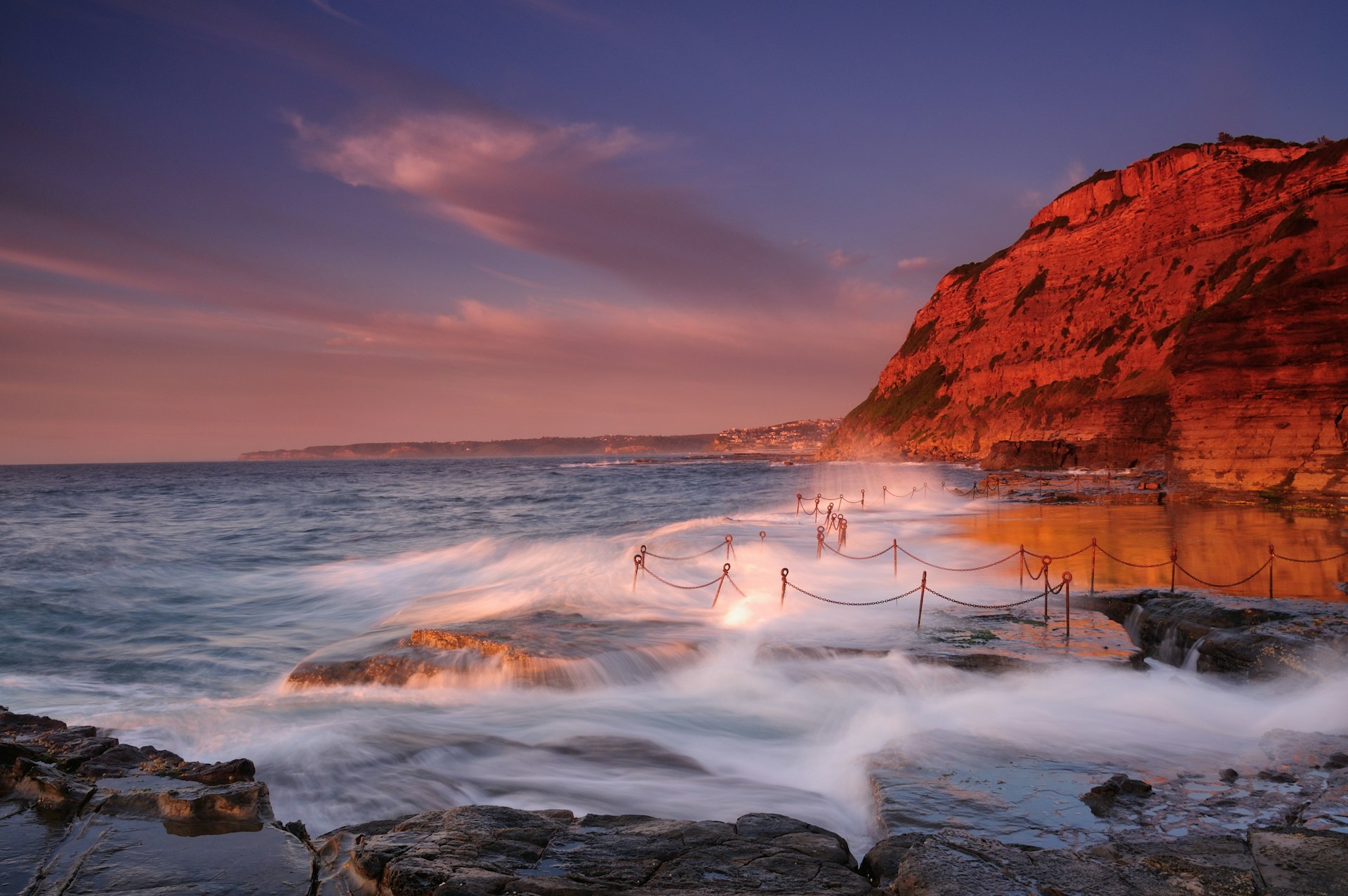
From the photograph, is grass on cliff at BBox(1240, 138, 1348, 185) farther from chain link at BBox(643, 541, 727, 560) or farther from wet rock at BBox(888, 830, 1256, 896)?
wet rock at BBox(888, 830, 1256, 896)

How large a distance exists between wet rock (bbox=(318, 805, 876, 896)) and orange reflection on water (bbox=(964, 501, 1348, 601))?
10947 mm

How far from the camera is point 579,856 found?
4309mm

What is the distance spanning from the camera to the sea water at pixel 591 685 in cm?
714

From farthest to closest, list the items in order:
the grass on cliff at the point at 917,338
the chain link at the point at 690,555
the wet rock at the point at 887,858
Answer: the grass on cliff at the point at 917,338 → the chain link at the point at 690,555 → the wet rock at the point at 887,858

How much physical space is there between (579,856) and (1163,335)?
6621 cm

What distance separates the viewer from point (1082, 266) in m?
72.6

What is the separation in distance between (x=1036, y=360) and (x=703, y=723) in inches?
2906

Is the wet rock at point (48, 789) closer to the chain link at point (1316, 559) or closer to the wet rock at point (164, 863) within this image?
the wet rock at point (164, 863)

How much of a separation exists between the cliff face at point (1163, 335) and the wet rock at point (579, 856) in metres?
24.5

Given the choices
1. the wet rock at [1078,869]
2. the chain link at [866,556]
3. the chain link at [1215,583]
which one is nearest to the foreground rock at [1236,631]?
the chain link at [1215,583]

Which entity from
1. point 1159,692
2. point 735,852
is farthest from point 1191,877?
point 1159,692

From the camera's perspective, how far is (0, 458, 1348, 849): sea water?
7137 mm

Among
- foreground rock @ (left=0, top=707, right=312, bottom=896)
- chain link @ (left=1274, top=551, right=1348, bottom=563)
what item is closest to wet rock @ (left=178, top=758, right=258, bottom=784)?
foreground rock @ (left=0, top=707, right=312, bottom=896)

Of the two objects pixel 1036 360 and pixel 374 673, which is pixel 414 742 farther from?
pixel 1036 360
